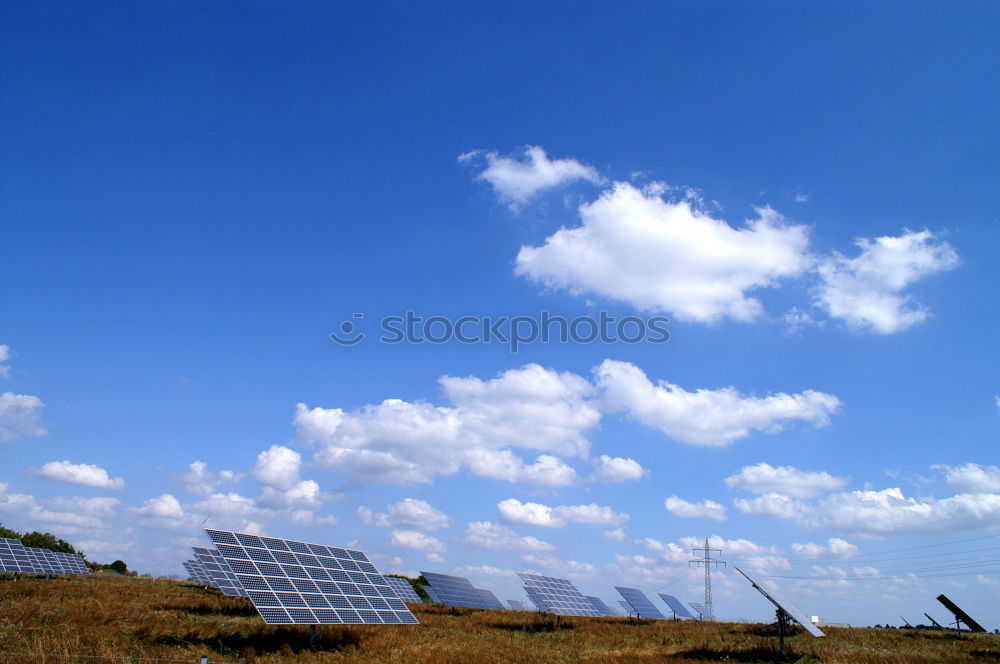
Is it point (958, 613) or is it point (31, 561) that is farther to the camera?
point (31, 561)

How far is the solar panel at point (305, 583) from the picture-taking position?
19.0m

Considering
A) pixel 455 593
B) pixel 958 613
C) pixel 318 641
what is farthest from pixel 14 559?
pixel 958 613

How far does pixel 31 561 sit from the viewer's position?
51938 mm

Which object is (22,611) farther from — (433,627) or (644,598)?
(644,598)

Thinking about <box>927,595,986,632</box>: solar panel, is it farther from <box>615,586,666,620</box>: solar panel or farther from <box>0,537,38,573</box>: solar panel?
<box>0,537,38,573</box>: solar panel

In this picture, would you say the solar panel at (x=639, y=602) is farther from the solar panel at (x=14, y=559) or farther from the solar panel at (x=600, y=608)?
the solar panel at (x=14, y=559)

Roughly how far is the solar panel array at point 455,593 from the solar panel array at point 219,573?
49.3 feet

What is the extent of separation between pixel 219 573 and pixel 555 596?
23010 millimetres

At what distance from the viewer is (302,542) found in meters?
26.2

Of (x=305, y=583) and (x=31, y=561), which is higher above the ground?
(x=305, y=583)

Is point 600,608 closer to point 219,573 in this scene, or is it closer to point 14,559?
point 219,573

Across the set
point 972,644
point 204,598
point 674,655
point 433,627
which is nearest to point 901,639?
point 972,644

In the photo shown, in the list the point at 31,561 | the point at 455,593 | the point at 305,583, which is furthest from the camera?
the point at 31,561

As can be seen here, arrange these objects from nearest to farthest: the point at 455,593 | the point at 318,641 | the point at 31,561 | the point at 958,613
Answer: the point at 318,641 < the point at 958,613 < the point at 455,593 < the point at 31,561
